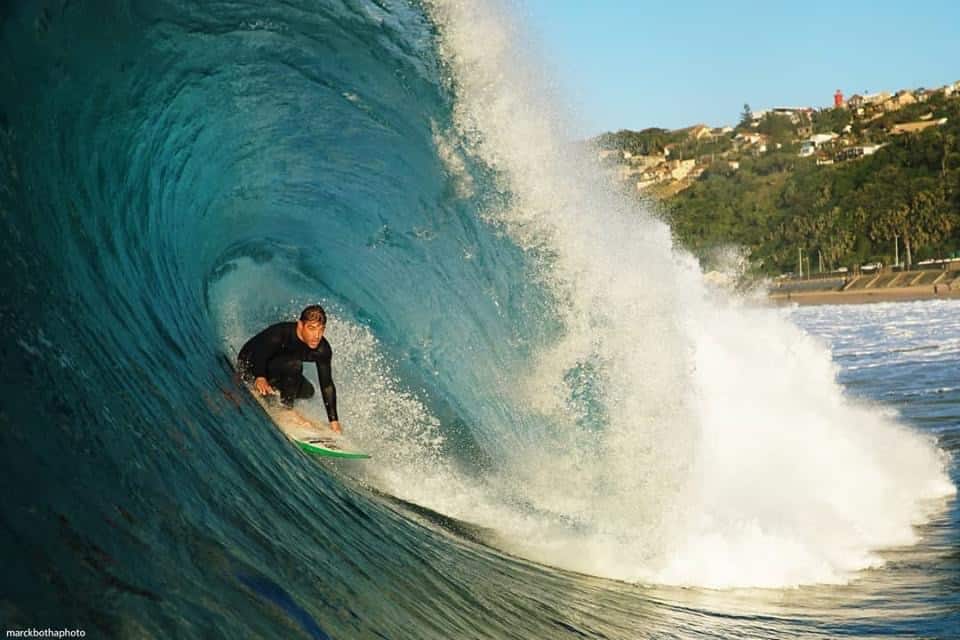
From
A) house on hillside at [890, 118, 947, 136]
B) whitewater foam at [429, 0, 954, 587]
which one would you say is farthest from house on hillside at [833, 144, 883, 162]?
whitewater foam at [429, 0, 954, 587]

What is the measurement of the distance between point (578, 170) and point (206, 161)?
313 centimetres

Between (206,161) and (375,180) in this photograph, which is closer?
(206,161)

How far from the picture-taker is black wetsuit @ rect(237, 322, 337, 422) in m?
7.95

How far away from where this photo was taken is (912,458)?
43.2 feet

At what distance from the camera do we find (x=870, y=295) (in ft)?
321

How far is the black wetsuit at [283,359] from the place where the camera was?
795 centimetres

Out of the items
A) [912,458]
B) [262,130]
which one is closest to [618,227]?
[262,130]

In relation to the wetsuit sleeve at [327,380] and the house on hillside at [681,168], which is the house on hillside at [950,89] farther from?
the wetsuit sleeve at [327,380]

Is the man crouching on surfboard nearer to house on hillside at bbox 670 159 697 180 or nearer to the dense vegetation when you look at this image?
the dense vegetation

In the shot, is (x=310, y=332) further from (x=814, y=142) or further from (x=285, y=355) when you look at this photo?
(x=814, y=142)

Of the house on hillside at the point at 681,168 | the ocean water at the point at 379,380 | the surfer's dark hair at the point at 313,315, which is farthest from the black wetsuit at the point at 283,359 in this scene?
the house on hillside at the point at 681,168

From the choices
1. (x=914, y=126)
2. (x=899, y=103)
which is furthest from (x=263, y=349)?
(x=899, y=103)

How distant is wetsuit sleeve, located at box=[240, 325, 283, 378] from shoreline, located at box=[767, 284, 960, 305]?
8482 centimetres

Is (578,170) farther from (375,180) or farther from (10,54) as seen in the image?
(10,54)
